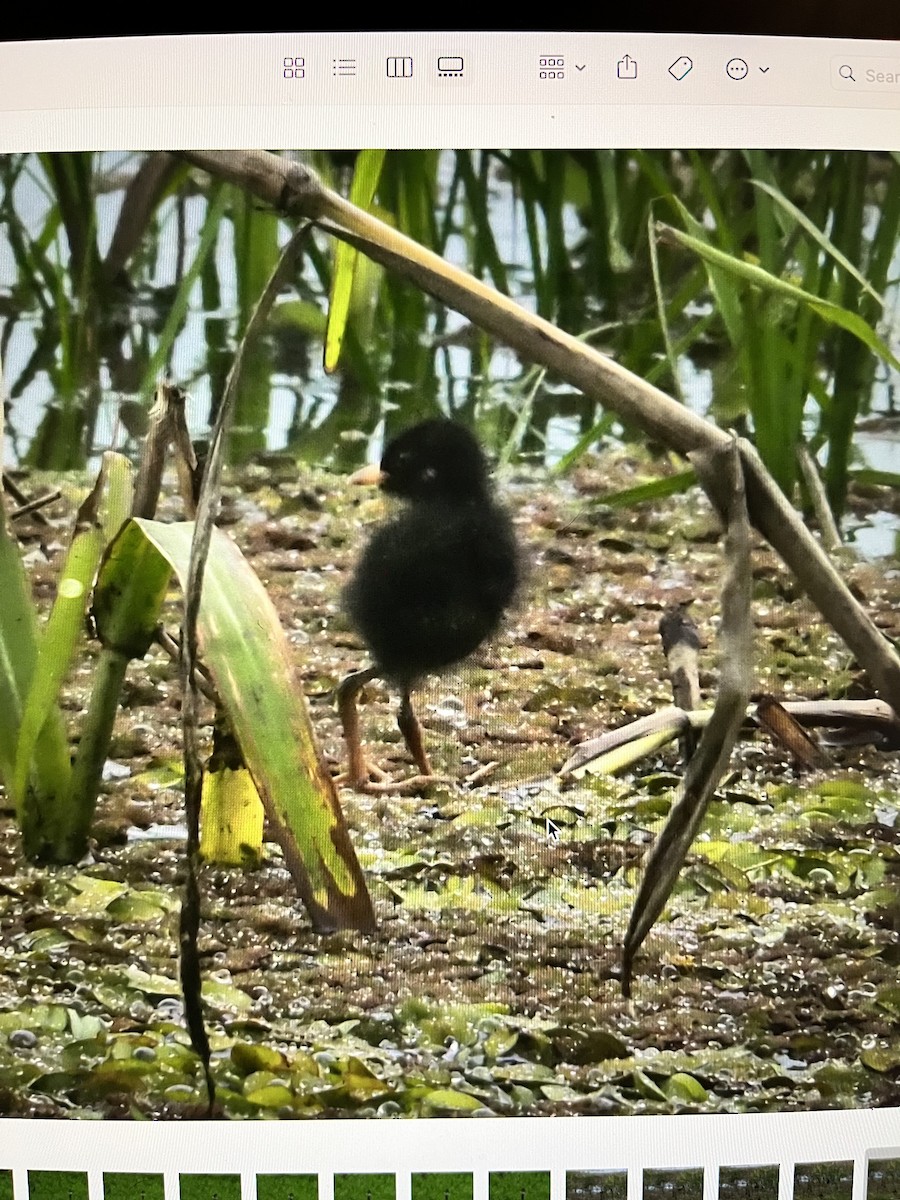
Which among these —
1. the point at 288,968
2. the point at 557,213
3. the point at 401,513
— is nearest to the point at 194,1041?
the point at 288,968

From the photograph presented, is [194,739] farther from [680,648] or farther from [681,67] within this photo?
[681,67]

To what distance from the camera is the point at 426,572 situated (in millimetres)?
639

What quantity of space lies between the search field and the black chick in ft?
1.18

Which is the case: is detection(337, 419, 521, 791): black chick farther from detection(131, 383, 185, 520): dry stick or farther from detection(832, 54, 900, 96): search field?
detection(832, 54, 900, 96): search field

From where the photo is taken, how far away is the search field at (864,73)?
2.12ft

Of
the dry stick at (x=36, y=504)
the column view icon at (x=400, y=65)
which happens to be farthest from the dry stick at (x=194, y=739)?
the column view icon at (x=400, y=65)

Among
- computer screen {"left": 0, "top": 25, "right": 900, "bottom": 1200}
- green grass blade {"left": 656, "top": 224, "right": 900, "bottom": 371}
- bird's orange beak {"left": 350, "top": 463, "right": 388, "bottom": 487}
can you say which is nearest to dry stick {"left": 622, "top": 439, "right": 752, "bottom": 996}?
computer screen {"left": 0, "top": 25, "right": 900, "bottom": 1200}

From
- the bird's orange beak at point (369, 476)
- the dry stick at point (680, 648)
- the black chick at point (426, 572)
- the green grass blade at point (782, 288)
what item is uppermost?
the green grass blade at point (782, 288)

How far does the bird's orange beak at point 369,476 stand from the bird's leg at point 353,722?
0.43 feet

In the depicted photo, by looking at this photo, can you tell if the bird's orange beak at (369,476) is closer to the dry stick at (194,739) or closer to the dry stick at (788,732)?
the dry stick at (194,739)

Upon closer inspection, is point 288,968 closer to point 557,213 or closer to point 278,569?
point 278,569

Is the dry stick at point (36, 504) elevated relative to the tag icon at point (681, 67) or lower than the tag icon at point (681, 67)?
lower

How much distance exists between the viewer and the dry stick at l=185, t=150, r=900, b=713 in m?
0.65

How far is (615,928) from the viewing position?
2.10ft
